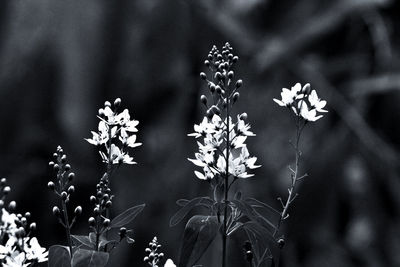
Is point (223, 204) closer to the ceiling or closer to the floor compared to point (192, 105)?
closer to the floor

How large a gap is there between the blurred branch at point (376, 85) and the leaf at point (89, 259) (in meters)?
1.39

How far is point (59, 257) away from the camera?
20.3 inches

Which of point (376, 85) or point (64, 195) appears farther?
point (376, 85)

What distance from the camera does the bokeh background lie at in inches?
68.0

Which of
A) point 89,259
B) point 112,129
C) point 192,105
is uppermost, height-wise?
point 192,105

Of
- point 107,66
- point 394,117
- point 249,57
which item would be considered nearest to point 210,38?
point 249,57

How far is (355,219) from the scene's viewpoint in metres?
1.78

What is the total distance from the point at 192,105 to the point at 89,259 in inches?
49.9

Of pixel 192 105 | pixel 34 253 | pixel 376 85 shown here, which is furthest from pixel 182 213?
pixel 376 85

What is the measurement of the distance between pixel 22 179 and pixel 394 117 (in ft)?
3.06

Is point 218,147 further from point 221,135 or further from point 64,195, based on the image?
point 64,195

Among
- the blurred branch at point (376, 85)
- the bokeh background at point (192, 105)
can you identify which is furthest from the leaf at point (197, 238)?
the blurred branch at point (376, 85)

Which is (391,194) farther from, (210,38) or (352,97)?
(210,38)

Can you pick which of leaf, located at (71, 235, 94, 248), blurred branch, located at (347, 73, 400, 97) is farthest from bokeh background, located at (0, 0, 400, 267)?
leaf, located at (71, 235, 94, 248)
